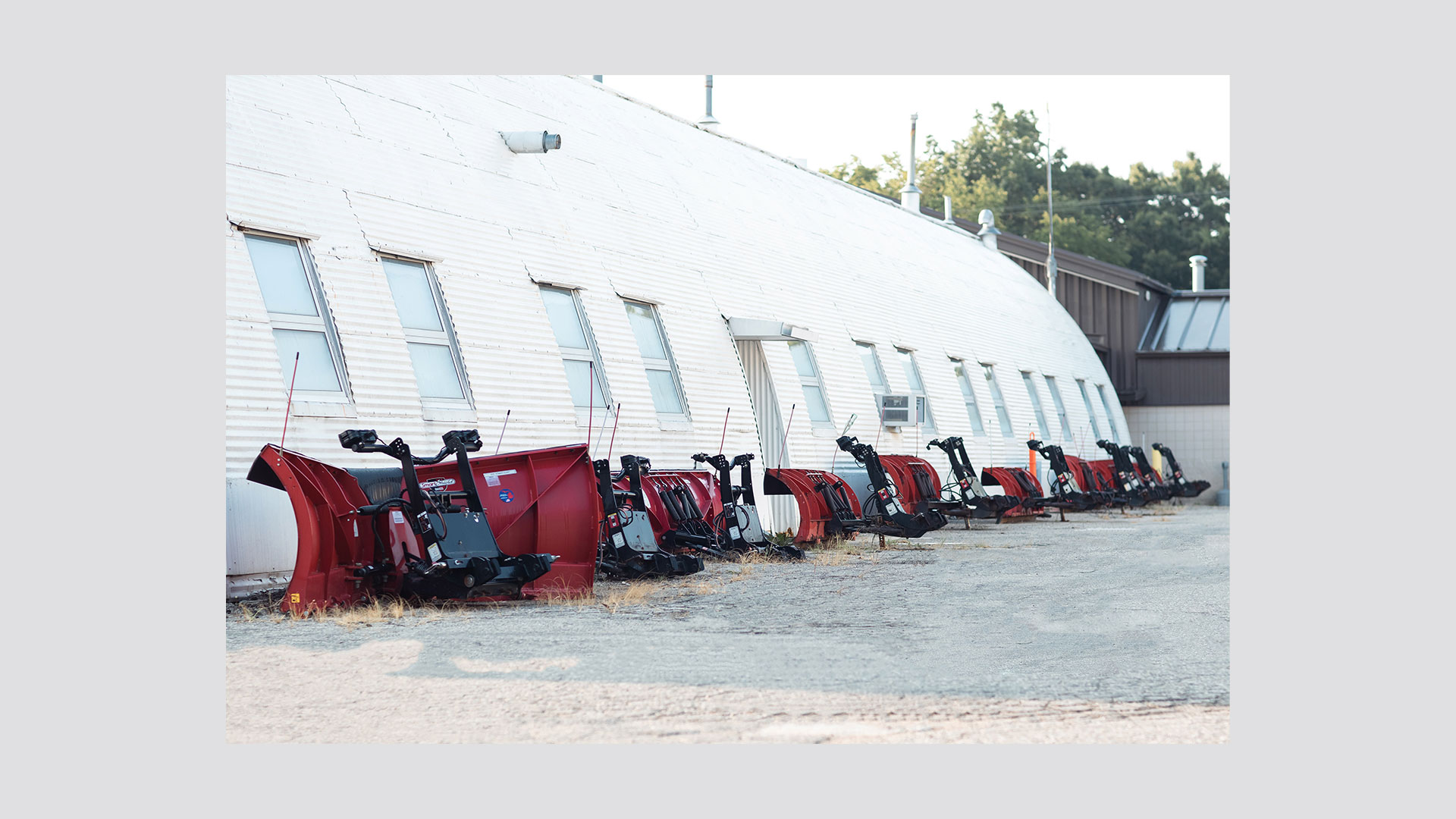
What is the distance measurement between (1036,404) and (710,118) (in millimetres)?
9150

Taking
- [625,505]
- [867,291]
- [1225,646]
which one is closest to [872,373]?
[867,291]

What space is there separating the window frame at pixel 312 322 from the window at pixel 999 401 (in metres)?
17.9

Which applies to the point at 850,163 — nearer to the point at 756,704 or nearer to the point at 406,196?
the point at 406,196

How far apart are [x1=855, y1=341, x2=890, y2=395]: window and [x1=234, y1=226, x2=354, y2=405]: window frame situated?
1143 cm

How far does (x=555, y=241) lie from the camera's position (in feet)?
49.1

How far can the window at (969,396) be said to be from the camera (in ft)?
84.9

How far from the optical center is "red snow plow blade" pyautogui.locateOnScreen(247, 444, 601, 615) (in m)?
9.34

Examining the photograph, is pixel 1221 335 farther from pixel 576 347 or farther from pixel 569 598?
pixel 569 598

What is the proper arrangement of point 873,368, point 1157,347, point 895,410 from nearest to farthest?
point 895,410 < point 873,368 < point 1157,347

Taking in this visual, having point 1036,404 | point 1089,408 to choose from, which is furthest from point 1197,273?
point 1036,404

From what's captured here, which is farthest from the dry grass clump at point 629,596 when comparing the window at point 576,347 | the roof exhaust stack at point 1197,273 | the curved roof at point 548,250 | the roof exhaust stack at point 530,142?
the roof exhaust stack at point 1197,273

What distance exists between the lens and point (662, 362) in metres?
16.0

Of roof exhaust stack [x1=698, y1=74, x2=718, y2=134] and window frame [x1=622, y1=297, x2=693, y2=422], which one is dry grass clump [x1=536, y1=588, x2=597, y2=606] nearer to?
window frame [x1=622, y1=297, x2=693, y2=422]

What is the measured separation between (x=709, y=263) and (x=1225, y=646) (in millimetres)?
11274
